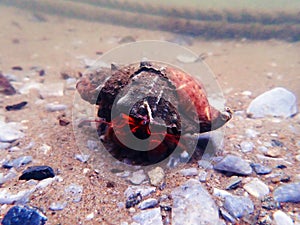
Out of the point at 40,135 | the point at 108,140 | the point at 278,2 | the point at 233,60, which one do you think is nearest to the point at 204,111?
the point at 108,140

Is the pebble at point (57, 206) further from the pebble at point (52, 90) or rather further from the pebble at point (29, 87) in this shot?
the pebble at point (29, 87)

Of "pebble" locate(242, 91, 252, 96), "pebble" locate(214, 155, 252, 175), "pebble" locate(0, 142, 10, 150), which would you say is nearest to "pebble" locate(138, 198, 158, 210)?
"pebble" locate(214, 155, 252, 175)

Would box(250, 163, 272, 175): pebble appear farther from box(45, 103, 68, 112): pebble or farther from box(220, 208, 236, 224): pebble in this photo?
box(45, 103, 68, 112): pebble

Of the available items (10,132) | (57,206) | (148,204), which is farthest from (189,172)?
(10,132)

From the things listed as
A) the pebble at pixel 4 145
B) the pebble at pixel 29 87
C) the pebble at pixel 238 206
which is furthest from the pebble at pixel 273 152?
the pebble at pixel 29 87

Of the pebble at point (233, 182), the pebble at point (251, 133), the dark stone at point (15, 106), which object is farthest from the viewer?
the dark stone at point (15, 106)

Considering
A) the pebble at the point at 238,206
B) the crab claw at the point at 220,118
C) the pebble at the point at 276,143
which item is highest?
the crab claw at the point at 220,118
